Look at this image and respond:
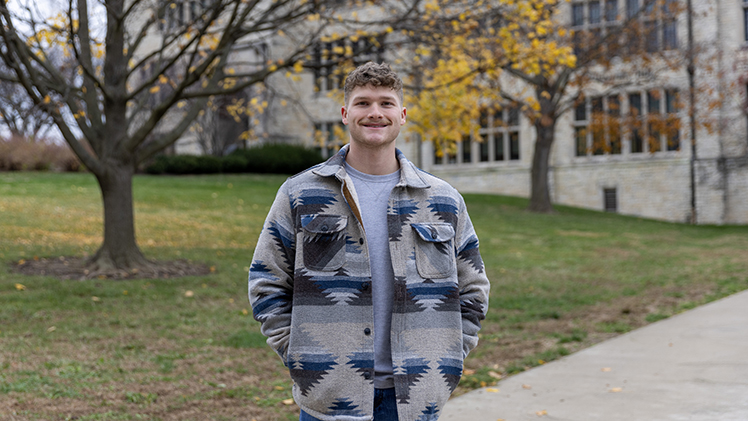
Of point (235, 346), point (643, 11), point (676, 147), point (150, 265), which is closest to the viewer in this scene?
point (235, 346)

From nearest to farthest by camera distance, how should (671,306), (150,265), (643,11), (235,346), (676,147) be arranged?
(235,346) < (671,306) < (150,265) < (643,11) < (676,147)

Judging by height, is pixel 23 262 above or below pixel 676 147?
below

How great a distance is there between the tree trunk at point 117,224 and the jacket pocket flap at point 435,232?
28.1 ft

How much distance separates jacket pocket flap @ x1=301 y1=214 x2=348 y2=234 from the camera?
232cm

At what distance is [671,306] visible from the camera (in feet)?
29.8

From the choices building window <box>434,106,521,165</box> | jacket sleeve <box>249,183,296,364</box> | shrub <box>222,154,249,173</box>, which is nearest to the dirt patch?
jacket sleeve <box>249,183,296,364</box>

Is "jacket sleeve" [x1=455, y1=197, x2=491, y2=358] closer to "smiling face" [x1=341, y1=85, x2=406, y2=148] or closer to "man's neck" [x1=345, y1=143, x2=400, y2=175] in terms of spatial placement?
"man's neck" [x1=345, y1=143, x2=400, y2=175]

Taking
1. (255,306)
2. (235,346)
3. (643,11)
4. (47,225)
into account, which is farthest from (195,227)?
(643,11)

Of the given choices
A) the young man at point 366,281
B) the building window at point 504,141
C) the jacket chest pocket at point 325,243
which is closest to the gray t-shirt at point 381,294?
the young man at point 366,281

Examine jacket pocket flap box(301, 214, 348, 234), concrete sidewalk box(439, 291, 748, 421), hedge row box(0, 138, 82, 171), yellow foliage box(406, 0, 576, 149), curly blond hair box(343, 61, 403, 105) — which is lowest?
concrete sidewalk box(439, 291, 748, 421)

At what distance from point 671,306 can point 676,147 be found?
20.2m

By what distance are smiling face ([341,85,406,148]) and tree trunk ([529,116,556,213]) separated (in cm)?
2119

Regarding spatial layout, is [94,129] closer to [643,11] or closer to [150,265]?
[150,265]

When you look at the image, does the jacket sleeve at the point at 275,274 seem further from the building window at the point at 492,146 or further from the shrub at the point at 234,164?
the building window at the point at 492,146
